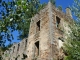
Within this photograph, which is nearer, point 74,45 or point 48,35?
point 74,45

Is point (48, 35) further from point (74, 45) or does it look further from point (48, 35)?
point (74, 45)

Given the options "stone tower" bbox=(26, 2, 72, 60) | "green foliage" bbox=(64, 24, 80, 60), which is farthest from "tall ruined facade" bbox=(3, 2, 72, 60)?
"green foliage" bbox=(64, 24, 80, 60)

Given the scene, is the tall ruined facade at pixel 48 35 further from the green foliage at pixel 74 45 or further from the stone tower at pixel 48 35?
the green foliage at pixel 74 45

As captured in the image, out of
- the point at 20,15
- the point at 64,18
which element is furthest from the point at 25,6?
the point at 64,18

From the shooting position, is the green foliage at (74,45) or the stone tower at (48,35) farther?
the stone tower at (48,35)

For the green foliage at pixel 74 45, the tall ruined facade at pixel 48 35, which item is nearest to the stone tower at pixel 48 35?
the tall ruined facade at pixel 48 35

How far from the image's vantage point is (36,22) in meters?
13.9

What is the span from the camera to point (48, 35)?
11094 millimetres

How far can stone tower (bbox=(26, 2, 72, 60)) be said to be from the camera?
1047 centimetres

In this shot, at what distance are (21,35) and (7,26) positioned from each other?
2025cm

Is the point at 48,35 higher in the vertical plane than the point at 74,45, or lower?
higher

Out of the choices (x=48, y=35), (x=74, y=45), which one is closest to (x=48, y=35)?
(x=48, y=35)

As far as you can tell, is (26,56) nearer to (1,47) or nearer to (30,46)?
(30,46)

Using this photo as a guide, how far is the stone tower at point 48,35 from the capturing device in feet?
34.3
